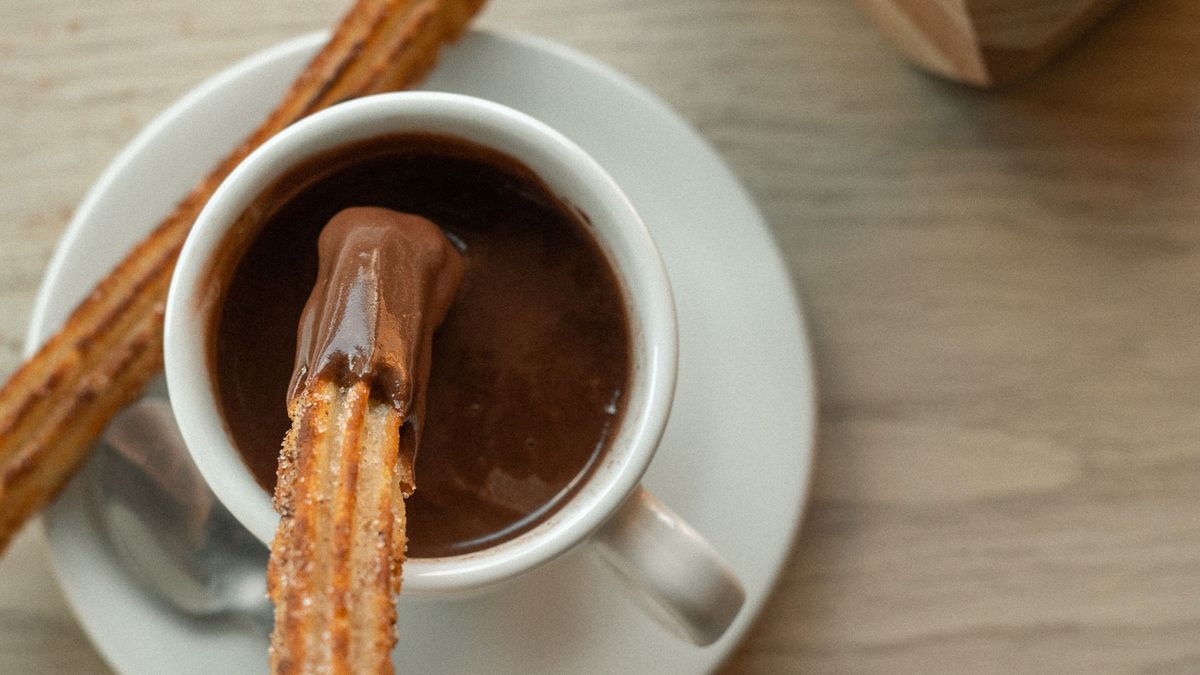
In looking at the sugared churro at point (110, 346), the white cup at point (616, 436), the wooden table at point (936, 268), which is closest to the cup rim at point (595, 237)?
the white cup at point (616, 436)

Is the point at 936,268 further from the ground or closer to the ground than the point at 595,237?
closer to the ground

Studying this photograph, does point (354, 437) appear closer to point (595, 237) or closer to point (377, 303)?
point (377, 303)

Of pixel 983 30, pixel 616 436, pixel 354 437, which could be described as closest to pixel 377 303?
pixel 354 437

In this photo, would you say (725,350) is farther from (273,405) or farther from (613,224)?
(273,405)

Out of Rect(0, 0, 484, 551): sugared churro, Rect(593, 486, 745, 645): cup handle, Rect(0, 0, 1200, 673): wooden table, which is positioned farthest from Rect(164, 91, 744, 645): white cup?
Rect(0, 0, 1200, 673): wooden table

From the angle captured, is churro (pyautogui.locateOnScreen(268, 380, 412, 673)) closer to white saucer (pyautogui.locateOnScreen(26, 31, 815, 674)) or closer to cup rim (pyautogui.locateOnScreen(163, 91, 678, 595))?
cup rim (pyautogui.locateOnScreen(163, 91, 678, 595))

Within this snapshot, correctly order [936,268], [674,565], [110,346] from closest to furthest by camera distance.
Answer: [674,565] < [110,346] < [936,268]
